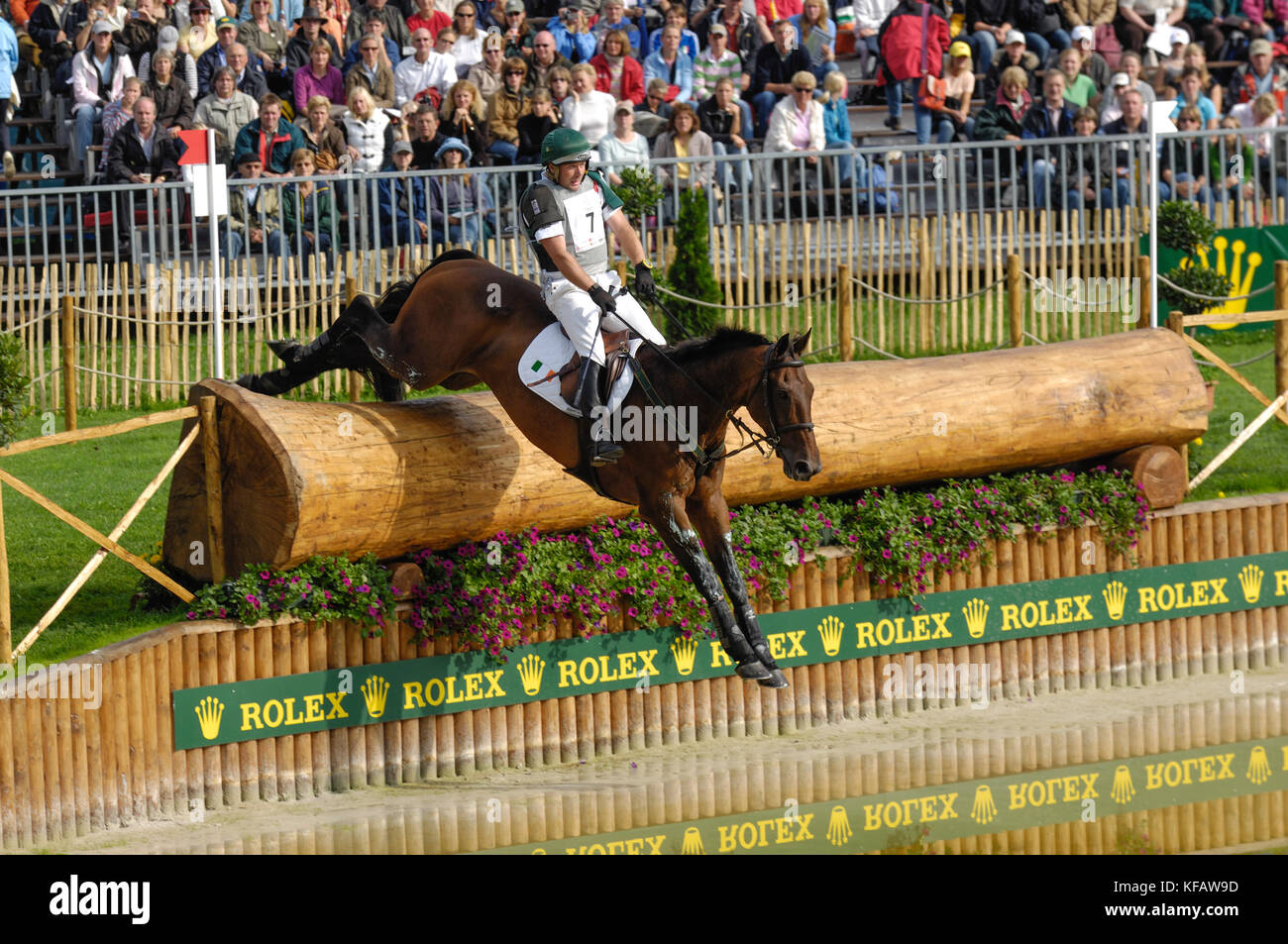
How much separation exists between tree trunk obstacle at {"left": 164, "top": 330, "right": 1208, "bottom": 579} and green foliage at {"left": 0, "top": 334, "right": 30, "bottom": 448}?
3.13 feet

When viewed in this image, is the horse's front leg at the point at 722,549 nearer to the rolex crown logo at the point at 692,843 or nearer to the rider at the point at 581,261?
the rider at the point at 581,261

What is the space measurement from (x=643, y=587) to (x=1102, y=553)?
11.2 feet

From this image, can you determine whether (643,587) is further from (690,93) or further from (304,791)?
(690,93)

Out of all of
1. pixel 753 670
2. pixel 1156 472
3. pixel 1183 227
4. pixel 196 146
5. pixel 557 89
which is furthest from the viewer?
pixel 557 89

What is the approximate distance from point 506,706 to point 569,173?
309cm

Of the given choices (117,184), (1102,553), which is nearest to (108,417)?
(117,184)

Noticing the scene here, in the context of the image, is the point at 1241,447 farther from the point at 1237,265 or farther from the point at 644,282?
the point at 644,282

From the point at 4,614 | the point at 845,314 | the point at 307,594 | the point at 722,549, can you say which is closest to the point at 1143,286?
the point at 845,314

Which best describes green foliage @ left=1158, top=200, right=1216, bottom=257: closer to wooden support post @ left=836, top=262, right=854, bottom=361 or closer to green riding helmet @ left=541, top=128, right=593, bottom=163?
wooden support post @ left=836, top=262, right=854, bottom=361

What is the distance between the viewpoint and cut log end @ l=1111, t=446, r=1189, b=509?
41.2ft

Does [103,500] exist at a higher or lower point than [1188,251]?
lower

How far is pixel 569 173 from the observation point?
32.4ft

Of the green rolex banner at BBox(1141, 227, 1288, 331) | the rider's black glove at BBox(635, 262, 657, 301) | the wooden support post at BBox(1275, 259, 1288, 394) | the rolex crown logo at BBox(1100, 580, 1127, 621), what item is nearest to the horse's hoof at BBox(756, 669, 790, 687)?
the rider's black glove at BBox(635, 262, 657, 301)

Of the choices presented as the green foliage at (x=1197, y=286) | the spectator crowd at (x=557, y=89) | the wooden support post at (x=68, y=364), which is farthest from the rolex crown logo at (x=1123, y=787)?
the spectator crowd at (x=557, y=89)
